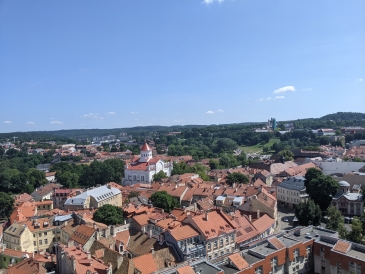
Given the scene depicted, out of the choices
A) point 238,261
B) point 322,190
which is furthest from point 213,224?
point 322,190

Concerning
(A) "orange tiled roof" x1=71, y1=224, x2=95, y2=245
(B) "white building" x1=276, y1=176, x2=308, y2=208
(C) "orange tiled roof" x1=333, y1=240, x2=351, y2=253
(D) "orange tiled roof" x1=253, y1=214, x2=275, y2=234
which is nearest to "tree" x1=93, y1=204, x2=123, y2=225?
(A) "orange tiled roof" x1=71, y1=224, x2=95, y2=245

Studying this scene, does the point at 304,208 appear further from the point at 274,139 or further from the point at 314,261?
the point at 274,139

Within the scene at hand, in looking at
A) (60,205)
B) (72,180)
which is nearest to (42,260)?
(60,205)

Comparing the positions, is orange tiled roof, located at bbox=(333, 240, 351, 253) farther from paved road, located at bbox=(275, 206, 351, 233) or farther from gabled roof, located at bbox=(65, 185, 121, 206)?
gabled roof, located at bbox=(65, 185, 121, 206)

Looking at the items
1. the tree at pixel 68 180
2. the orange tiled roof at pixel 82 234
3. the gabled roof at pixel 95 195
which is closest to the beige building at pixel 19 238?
the orange tiled roof at pixel 82 234

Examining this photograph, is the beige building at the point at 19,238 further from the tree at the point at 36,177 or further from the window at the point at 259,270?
the tree at the point at 36,177

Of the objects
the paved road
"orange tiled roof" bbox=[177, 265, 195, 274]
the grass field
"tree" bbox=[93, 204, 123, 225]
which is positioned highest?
"orange tiled roof" bbox=[177, 265, 195, 274]
